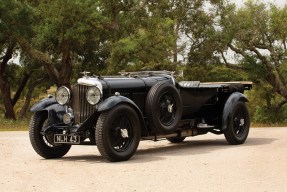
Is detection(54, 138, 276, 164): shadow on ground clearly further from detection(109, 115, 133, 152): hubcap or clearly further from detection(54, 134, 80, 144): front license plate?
detection(54, 134, 80, 144): front license plate

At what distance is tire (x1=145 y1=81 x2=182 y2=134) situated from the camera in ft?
33.6

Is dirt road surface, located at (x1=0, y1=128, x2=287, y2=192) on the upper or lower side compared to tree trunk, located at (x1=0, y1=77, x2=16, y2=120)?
lower

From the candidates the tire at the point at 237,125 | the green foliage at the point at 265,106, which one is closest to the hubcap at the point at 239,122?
the tire at the point at 237,125

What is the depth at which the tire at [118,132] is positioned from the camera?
9.29 meters

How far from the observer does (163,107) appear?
10516mm

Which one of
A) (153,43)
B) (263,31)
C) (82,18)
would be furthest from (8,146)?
(263,31)

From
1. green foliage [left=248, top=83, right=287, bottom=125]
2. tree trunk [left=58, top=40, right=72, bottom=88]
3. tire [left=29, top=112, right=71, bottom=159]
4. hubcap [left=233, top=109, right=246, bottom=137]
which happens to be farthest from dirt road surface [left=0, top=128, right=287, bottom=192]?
green foliage [left=248, top=83, right=287, bottom=125]

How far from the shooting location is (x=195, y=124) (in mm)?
11852

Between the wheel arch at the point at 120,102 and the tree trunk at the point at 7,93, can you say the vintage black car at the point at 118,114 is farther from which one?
the tree trunk at the point at 7,93

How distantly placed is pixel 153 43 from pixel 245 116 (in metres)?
23.7

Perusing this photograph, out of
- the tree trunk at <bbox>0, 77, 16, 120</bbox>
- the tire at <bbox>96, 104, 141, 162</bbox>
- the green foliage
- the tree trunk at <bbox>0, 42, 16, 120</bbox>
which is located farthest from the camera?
the green foliage

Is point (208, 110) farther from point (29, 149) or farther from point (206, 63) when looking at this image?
point (206, 63)

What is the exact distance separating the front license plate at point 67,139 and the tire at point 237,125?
3.55 metres

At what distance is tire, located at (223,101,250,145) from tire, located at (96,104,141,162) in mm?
2763
